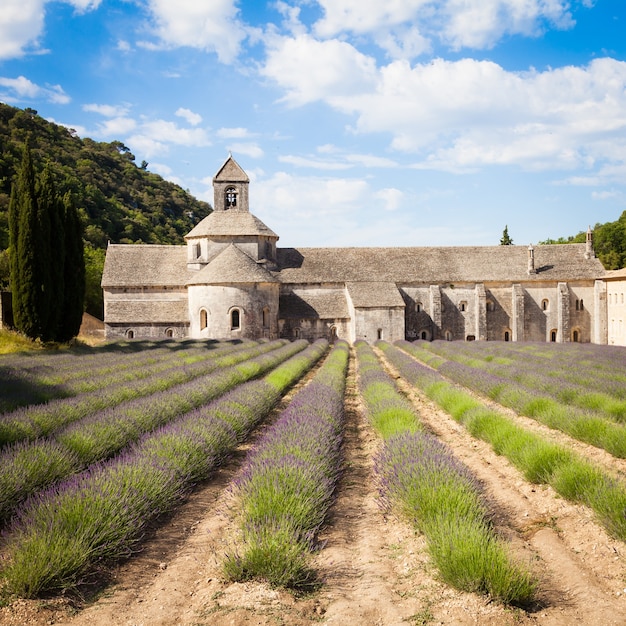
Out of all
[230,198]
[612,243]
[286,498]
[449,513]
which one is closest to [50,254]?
[230,198]

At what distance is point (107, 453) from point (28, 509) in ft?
8.94

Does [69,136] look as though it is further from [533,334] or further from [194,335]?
[533,334]

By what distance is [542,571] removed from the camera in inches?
180

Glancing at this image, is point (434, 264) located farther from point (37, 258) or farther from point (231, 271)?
point (37, 258)

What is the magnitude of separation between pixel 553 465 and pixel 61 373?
11856 mm

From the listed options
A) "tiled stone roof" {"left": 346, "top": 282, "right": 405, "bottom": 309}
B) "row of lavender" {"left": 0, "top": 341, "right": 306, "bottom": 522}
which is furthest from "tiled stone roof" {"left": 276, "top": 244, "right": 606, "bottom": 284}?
"row of lavender" {"left": 0, "top": 341, "right": 306, "bottom": 522}

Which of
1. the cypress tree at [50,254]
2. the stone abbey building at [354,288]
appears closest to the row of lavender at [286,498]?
the cypress tree at [50,254]

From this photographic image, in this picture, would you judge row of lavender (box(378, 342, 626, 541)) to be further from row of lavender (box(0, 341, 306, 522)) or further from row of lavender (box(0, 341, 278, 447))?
row of lavender (box(0, 341, 278, 447))

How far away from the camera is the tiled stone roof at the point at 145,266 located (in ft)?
124

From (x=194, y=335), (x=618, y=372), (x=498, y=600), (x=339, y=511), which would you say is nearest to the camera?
(x=498, y=600)

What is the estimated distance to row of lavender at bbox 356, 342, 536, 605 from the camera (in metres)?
3.93

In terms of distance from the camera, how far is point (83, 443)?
7086 millimetres

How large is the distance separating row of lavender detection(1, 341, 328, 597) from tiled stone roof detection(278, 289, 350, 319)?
29148 millimetres

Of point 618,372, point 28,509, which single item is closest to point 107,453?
point 28,509
